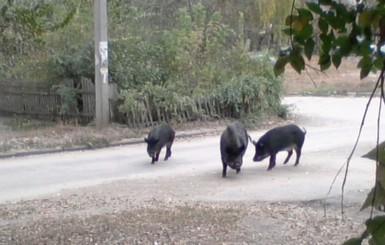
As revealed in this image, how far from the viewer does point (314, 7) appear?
2.48 meters

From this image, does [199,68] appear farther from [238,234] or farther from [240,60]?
[238,234]

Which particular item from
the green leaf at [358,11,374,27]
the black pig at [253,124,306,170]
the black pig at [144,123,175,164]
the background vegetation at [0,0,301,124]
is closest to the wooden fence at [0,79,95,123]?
the background vegetation at [0,0,301,124]

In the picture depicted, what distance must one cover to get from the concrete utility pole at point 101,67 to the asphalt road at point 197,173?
2241mm

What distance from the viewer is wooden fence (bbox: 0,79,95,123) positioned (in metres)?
23.3

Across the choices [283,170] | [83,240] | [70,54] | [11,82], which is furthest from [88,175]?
[11,82]

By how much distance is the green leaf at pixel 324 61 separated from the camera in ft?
8.96

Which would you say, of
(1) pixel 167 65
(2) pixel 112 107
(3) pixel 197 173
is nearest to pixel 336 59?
(3) pixel 197 173

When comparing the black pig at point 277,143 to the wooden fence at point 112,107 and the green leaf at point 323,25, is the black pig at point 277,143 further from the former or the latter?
the green leaf at point 323,25

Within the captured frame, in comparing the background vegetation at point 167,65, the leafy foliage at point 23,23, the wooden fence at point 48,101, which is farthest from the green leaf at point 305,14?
the wooden fence at point 48,101

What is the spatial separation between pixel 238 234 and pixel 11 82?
1755 centimetres

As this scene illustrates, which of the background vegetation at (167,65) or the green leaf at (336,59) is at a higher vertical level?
the green leaf at (336,59)

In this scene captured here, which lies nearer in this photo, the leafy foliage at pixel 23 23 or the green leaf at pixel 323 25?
the green leaf at pixel 323 25

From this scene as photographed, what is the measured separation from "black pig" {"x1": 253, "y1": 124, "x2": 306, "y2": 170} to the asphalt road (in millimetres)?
275

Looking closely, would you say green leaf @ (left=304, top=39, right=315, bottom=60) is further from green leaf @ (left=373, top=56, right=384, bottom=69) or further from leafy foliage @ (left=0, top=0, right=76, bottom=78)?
leafy foliage @ (left=0, top=0, right=76, bottom=78)
